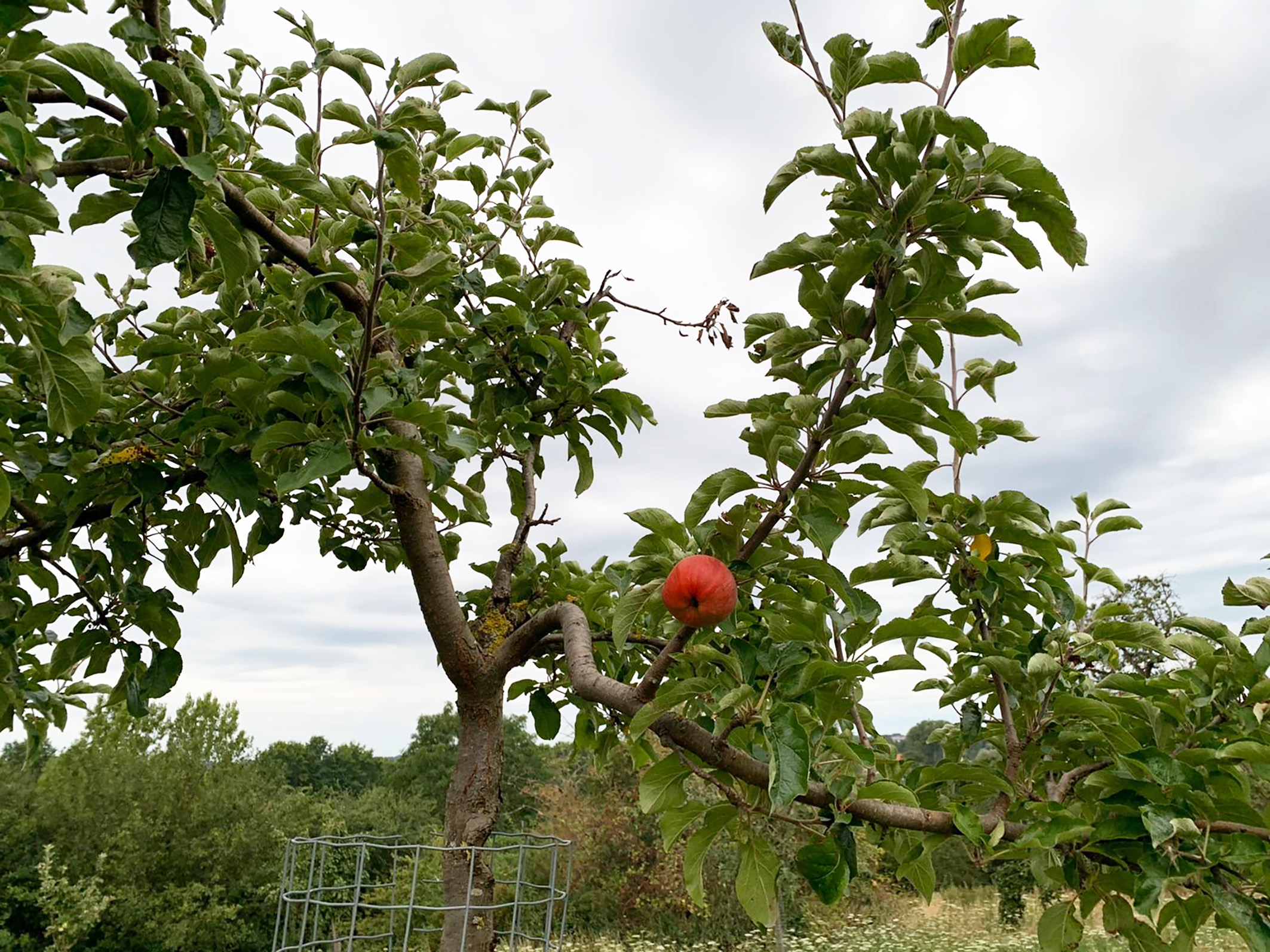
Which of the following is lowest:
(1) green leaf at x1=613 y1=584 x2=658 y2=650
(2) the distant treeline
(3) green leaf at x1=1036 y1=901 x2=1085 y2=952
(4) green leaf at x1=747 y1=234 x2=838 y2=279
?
(2) the distant treeline

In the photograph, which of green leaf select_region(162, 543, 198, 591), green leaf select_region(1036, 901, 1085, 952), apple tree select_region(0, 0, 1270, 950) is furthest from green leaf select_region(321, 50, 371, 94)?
green leaf select_region(1036, 901, 1085, 952)

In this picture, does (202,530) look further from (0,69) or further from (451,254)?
(0,69)

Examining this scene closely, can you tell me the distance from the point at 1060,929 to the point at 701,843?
3.04 ft

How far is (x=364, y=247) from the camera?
2117mm

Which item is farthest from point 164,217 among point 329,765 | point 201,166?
point 329,765

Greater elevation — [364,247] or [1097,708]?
[364,247]

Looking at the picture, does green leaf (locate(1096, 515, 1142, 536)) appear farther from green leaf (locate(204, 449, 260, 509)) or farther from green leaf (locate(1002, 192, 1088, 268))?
green leaf (locate(204, 449, 260, 509))

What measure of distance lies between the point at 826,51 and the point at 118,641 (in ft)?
7.57

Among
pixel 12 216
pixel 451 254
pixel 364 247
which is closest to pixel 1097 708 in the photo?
pixel 451 254

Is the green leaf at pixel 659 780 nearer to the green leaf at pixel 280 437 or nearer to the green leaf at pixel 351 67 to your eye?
the green leaf at pixel 280 437

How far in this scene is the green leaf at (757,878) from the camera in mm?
1459

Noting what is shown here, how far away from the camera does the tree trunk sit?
2.17 meters

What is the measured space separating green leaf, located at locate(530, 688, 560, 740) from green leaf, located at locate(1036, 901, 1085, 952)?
1.27 meters

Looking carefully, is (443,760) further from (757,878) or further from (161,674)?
(757,878)
